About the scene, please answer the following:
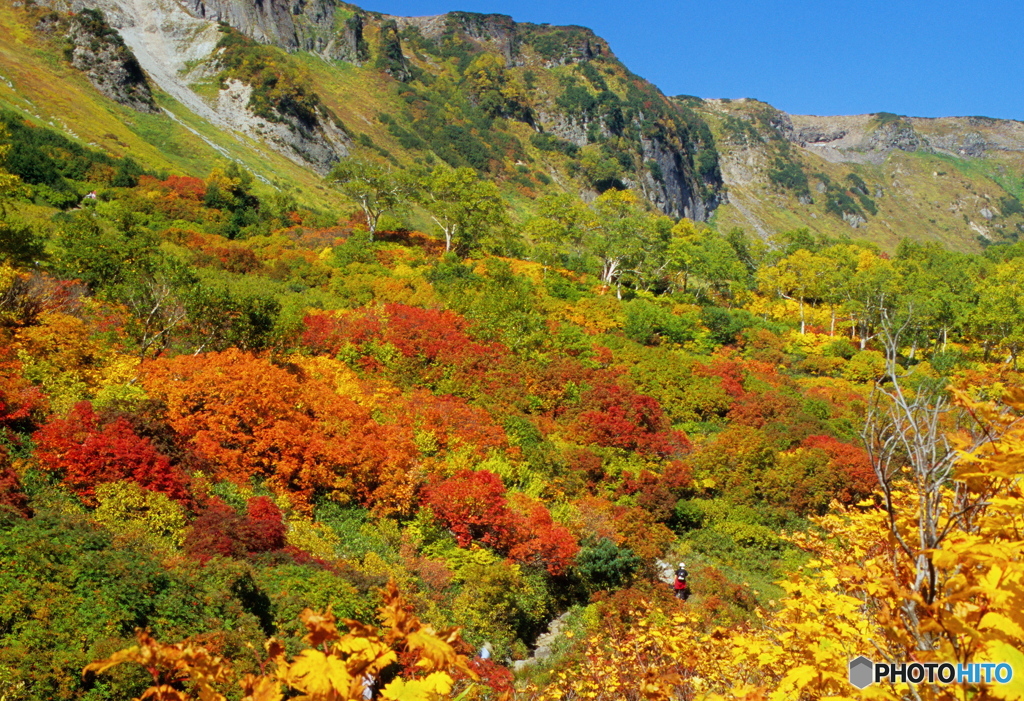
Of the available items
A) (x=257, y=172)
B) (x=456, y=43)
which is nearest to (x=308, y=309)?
(x=257, y=172)

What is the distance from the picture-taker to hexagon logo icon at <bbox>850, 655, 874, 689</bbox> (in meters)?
2.85

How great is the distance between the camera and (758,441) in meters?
17.3

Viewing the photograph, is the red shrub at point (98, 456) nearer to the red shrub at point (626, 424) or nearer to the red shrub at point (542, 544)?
the red shrub at point (542, 544)

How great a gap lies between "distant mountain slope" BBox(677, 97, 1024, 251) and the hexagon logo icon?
112m

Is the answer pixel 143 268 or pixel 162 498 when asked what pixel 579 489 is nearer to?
pixel 162 498

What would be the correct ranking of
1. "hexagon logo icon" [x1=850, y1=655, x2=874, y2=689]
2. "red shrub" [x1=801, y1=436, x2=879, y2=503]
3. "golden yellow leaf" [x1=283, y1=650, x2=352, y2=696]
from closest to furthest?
"golden yellow leaf" [x1=283, y1=650, x2=352, y2=696]
"hexagon logo icon" [x1=850, y1=655, x2=874, y2=689]
"red shrub" [x1=801, y1=436, x2=879, y2=503]

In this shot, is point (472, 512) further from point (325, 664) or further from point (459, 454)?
point (325, 664)

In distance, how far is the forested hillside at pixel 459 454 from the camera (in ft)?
8.88

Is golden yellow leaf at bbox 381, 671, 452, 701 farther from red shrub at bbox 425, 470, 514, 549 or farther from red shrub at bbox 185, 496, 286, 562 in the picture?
red shrub at bbox 425, 470, 514, 549

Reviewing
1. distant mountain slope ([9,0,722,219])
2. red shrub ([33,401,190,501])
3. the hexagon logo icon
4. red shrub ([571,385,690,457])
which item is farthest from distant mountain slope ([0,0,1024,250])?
the hexagon logo icon

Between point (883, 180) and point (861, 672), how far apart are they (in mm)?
170733

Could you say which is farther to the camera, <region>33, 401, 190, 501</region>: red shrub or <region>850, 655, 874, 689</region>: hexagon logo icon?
<region>33, 401, 190, 501</region>: red shrub

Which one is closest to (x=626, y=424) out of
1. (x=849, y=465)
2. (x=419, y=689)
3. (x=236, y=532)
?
(x=849, y=465)

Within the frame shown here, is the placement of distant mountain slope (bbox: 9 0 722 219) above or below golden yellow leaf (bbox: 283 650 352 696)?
above
